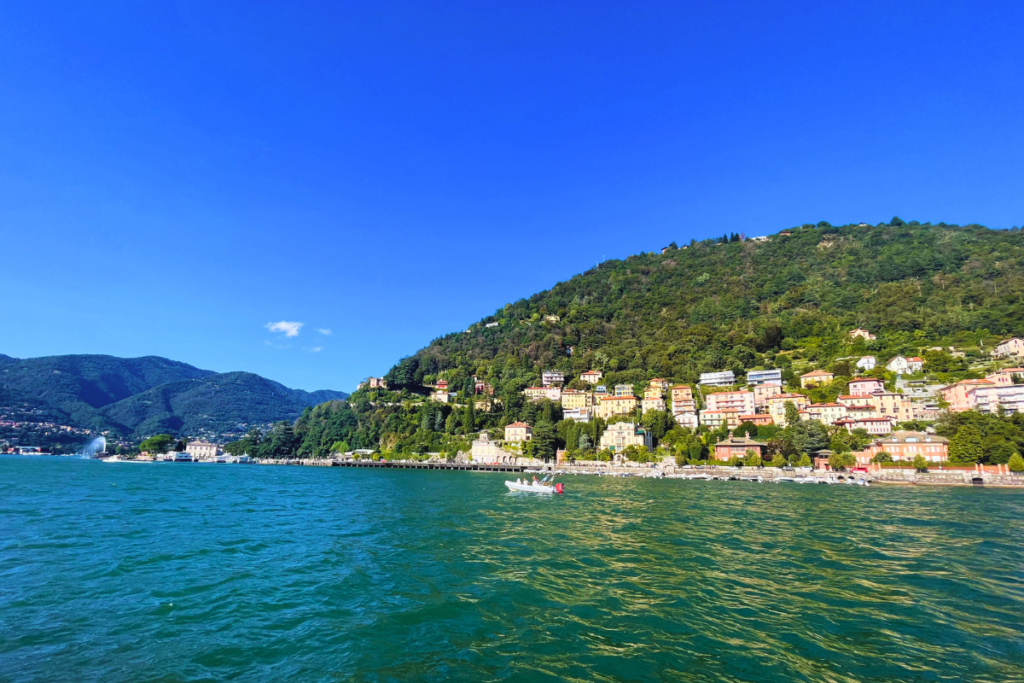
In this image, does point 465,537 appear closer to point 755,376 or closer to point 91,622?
point 91,622

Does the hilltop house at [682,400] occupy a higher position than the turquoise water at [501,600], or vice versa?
the hilltop house at [682,400]

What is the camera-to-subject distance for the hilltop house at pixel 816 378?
304 feet

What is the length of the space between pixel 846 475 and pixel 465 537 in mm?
60009

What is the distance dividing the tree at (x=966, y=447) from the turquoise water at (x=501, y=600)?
4392 centimetres

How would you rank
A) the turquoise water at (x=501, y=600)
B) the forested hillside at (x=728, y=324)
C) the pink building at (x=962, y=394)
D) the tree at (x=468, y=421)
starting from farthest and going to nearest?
the tree at (x=468, y=421) < the forested hillside at (x=728, y=324) < the pink building at (x=962, y=394) < the turquoise water at (x=501, y=600)

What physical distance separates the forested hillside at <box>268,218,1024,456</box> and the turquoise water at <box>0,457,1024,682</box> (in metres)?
75.7

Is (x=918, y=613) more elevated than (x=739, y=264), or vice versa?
(x=739, y=264)

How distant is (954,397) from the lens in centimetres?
7456

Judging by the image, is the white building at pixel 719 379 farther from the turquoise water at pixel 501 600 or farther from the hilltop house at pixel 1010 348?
the turquoise water at pixel 501 600

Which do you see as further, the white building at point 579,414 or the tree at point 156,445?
the tree at point 156,445

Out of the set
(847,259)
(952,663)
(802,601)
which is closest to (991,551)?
(802,601)

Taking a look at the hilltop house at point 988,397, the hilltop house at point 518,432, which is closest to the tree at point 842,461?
the hilltop house at point 988,397

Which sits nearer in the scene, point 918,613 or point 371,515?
point 918,613

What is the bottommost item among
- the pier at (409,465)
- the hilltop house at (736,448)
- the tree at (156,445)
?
the pier at (409,465)
